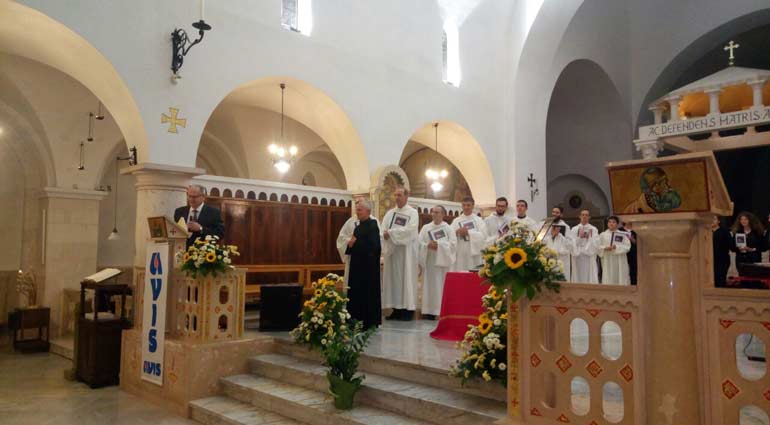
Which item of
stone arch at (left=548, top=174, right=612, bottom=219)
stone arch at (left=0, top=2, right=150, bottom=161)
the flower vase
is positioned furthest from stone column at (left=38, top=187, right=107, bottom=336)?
stone arch at (left=548, top=174, right=612, bottom=219)

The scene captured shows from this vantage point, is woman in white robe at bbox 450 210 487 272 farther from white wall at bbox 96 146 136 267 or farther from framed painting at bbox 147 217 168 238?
white wall at bbox 96 146 136 267

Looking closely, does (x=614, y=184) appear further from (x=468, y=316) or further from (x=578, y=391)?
(x=468, y=316)

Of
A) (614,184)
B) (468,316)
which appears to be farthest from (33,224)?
(614,184)

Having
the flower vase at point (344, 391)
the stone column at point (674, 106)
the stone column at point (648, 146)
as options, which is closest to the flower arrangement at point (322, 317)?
the flower vase at point (344, 391)

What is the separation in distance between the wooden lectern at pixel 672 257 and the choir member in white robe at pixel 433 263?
5.32 metres

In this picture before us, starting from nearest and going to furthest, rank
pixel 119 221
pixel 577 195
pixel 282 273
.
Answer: pixel 282 273, pixel 119 221, pixel 577 195

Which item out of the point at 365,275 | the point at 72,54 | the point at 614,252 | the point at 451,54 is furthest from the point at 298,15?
the point at 614,252

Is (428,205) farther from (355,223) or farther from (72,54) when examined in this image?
(72,54)

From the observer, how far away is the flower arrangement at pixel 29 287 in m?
10.2

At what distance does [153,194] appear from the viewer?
7676mm

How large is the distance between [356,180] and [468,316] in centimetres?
491

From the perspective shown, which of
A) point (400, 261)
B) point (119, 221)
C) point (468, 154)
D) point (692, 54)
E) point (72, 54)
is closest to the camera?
point (72, 54)

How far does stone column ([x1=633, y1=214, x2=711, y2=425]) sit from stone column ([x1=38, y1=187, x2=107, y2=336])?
10.2 metres

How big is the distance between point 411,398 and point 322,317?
3.78ft
